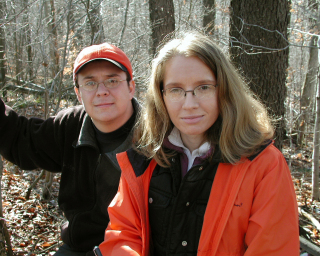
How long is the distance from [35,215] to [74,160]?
2199mm

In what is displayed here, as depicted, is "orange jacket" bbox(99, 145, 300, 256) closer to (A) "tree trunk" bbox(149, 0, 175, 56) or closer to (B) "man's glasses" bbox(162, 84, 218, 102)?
(B) "man's glasses" bbox(162, 84, 218, 102)

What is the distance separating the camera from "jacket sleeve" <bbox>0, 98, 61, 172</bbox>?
2.42 meters

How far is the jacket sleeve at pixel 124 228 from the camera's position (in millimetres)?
1780

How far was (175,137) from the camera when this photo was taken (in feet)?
6.33

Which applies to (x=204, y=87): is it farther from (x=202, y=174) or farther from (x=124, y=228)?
(x=124, y=228)

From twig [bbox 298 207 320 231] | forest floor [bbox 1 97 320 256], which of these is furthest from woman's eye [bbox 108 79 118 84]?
twig [bbox 298 207 320 231]

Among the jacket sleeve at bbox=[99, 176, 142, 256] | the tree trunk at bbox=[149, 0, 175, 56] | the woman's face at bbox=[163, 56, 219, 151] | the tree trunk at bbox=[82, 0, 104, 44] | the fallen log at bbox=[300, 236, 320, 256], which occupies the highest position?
the tree trunk at bbox=[149, 0, 175, 56]

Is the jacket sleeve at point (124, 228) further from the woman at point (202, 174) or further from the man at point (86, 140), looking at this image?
the man at point (86, 140)

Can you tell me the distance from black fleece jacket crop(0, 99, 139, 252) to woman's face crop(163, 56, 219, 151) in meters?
0.71

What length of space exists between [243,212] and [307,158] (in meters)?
Answer: 6.52

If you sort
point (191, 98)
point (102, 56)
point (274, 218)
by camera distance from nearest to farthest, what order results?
point (274, 218), point (191, 98), point (102, 56)

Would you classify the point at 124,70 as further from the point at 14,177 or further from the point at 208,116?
the point at 14,177

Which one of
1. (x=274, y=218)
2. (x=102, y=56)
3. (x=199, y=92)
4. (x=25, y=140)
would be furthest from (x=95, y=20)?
(x=274, y=218)

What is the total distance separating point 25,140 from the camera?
2.45 metres
